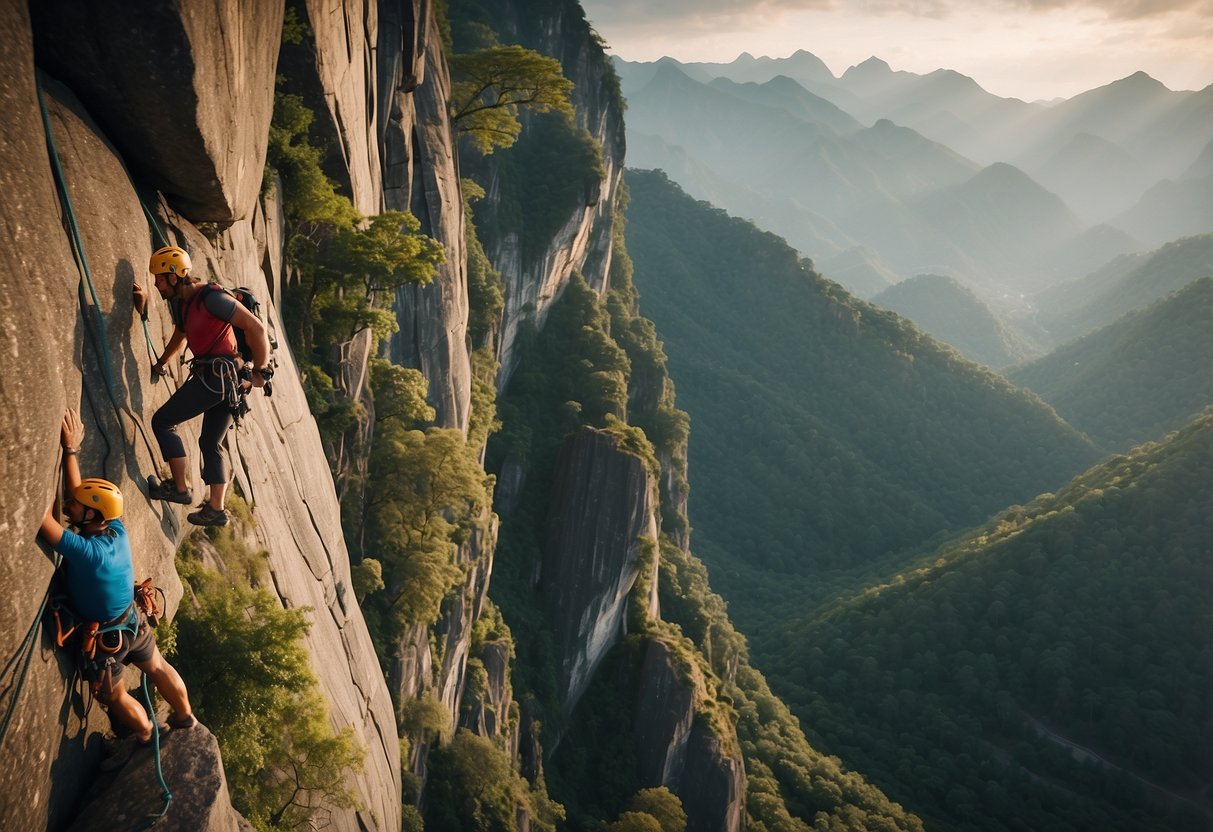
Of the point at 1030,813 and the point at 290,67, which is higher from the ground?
Result: the point at 290,67

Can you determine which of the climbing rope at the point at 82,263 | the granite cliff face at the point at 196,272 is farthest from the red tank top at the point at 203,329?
the climbing rope at the point at 82,263

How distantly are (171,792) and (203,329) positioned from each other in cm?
487

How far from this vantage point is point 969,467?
5399 inches

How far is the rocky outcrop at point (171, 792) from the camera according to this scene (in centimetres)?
642

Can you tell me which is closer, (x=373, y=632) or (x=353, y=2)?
(x=353, y=2)

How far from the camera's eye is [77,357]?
6.59 m

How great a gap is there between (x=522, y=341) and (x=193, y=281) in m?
51.2

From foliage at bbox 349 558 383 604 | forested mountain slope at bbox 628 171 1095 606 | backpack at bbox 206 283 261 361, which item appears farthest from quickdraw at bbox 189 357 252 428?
forested mountain slope at bbox 628 171 1095 606

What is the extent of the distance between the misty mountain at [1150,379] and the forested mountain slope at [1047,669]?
73035 millimetres

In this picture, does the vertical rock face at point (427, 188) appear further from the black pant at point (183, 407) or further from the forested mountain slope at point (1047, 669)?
the forested mountain slope at point (1047, 669)

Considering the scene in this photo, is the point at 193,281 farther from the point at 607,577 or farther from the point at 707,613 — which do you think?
the point at 707,613

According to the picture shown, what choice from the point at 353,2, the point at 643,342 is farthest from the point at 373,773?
the point at 643,342

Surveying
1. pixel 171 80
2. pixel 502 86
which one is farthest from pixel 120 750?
pixel 502 86

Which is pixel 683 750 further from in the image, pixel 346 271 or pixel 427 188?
pixel 346 271
